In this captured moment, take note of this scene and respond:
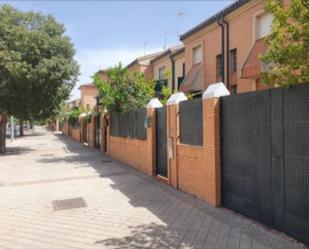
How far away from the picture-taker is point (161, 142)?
9758 millimetres

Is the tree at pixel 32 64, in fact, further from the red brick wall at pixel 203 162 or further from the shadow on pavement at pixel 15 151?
the red brick wall at pixel 203 162

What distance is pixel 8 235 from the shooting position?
5199 mm

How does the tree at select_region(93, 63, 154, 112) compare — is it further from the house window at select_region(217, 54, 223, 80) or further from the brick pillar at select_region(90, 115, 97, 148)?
the brick pillar at select_region(90, 115, 97, 148)

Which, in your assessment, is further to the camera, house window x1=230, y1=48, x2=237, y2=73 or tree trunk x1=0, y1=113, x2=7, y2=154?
tree trunk x1=0, y1=113, x2=7, y2=154

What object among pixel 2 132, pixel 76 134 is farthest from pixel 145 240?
pixel 76 134

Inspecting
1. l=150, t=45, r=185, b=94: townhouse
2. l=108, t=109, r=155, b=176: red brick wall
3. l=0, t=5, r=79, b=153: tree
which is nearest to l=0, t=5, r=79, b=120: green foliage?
l=0, t=5, r=79, b=153: tree

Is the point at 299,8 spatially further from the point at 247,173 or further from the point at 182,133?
the point at 182,133

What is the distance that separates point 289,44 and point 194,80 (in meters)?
11.9

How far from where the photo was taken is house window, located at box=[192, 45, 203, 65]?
16.9m

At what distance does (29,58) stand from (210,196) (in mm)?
14524

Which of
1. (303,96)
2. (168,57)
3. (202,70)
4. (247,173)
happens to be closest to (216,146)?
(247,173)

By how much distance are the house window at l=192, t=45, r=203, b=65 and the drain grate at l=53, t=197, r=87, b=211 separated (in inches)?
450

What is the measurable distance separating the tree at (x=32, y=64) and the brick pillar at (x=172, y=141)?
10.9 metres

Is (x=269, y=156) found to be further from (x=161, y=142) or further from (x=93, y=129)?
(x=93, y=129)
